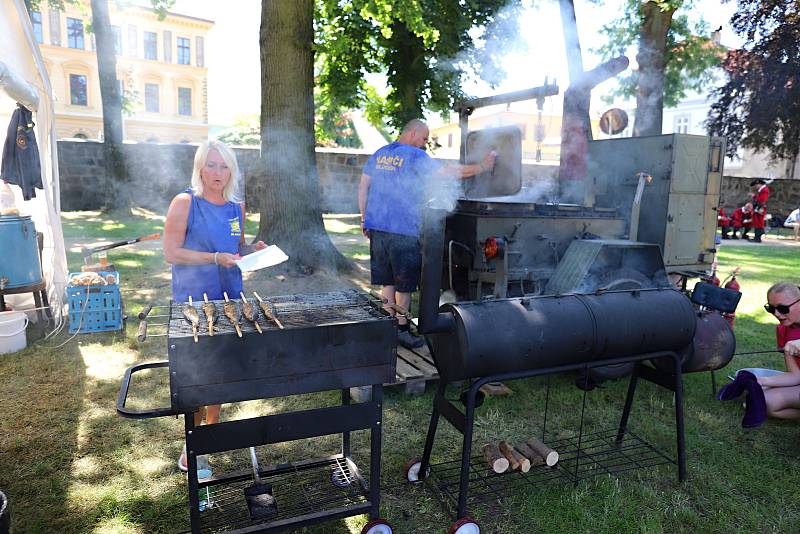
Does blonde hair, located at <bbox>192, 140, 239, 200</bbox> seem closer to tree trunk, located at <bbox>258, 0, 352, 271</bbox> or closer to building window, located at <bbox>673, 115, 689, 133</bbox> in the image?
tree trunk, located at <bbox>258, 0, 352, 271</bbox>

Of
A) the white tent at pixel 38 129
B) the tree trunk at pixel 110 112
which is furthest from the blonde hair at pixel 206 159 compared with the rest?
the tree trunk at pixel 110 112

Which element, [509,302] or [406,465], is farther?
[406,465]

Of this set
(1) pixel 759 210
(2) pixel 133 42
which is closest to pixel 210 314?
(1) pixel 759 210

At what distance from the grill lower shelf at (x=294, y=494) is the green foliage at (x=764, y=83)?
19232 millimetres

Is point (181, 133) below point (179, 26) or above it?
below

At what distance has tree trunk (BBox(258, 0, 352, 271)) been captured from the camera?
7301mm

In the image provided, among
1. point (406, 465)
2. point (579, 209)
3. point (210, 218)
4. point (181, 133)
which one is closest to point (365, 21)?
point (579, 209)

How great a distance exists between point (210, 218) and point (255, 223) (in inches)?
445

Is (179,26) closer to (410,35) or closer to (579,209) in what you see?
(410,35)

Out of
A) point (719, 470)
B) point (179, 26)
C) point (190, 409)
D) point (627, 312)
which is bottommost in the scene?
point (719, 470)

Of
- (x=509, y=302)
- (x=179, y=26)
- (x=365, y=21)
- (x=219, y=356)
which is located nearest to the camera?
(x=219, y=356)

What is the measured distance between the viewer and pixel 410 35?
10914mm

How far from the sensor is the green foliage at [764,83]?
59.8ft

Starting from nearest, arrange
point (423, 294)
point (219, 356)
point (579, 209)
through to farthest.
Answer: point (219, 356)
point (423, 294)
point (579, 209)
